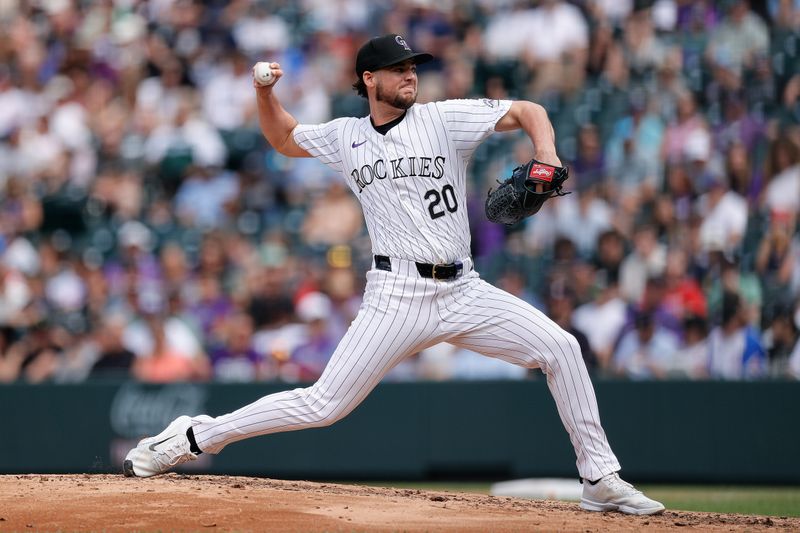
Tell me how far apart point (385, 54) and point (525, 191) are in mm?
908

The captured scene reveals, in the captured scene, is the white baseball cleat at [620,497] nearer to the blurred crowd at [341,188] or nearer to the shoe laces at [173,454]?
the shoe laces at [173,454]

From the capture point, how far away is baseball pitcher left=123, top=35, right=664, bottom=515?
5809mm

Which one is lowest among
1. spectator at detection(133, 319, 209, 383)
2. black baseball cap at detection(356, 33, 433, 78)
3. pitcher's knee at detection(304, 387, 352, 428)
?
pitcher's knee at detection(304, 387, 352, 428)

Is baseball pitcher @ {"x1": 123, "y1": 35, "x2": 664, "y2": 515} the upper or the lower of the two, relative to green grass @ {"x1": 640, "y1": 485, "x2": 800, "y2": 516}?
upper

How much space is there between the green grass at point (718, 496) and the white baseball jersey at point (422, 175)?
272 centimetres

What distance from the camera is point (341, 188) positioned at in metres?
12.0

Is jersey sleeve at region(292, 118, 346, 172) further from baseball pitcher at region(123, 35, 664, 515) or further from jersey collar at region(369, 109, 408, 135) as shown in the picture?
jersey collar at region(369, 109, 408, 135)

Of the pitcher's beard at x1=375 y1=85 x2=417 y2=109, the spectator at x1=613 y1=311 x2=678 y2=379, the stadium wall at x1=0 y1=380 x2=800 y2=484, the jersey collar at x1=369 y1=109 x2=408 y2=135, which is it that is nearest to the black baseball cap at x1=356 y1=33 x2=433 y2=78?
the pitcher's beard at x1=375 y1=85 x2=417 y2=109

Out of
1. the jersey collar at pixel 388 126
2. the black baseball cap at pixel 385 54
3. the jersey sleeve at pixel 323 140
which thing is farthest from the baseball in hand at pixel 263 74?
the jersey collar at pixel 388 126

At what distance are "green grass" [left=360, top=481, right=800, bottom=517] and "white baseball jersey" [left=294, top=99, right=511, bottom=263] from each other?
2.72 m

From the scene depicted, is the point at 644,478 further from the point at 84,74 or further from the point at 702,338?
the point at 84,74

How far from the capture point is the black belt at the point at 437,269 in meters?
5.81

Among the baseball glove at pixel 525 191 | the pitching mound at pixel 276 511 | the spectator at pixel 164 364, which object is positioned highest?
the baseball glove at pixel 525 191

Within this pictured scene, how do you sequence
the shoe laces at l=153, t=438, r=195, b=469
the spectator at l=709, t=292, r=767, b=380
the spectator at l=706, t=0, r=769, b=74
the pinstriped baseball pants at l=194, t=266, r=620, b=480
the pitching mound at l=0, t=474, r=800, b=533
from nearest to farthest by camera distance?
the pitching mound at l=0, t=474, r=800, b=533
the pinstriped baseball pants at l=194, t=266, r=620, b=480
the shoe laces at l=153, t=438, r=195, b=469
the spectator at l=709, t=292, r=767, b=380
the spectator at l=706, t=0, r=769, b=74
